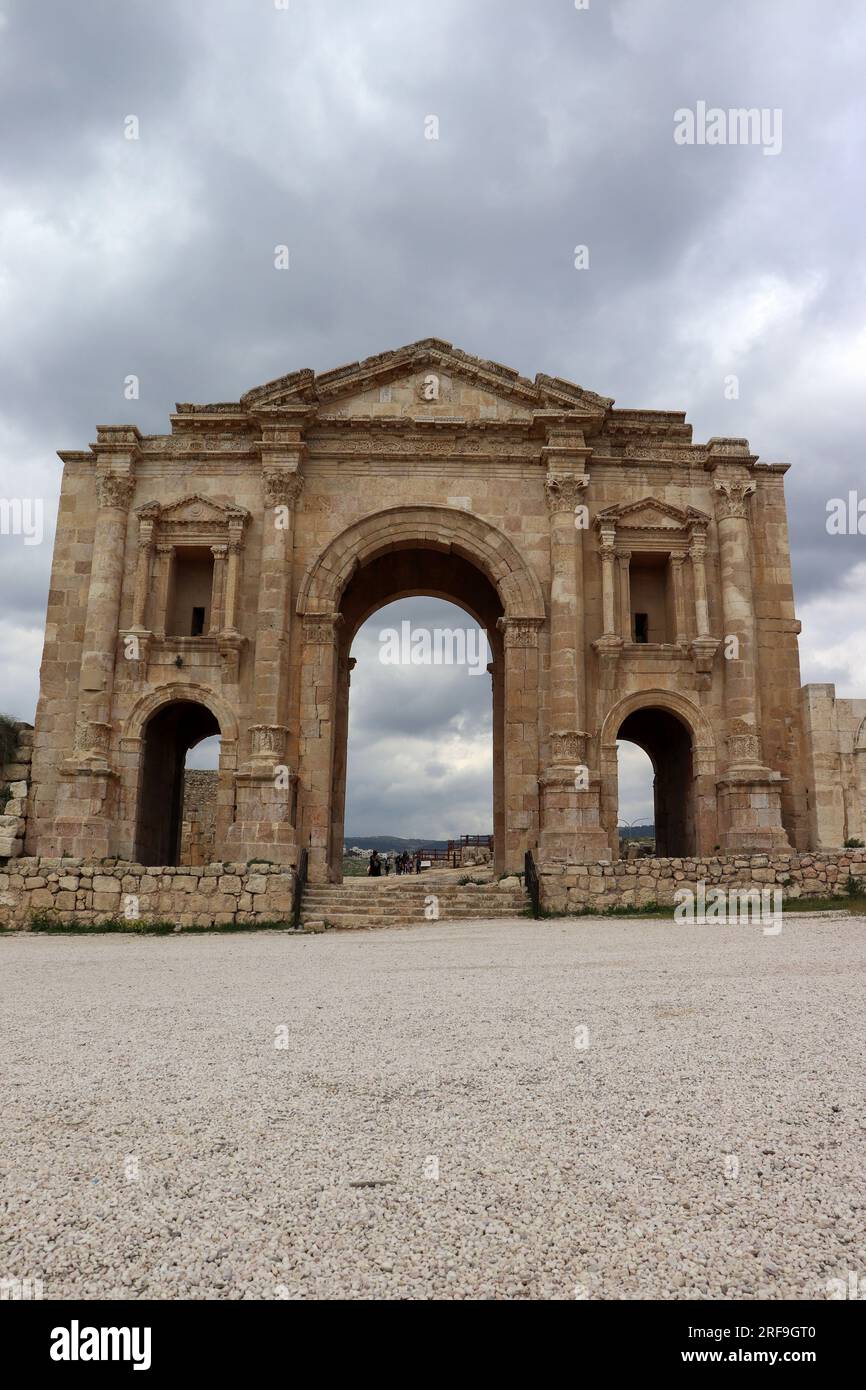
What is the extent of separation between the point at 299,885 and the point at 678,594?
10788 mm

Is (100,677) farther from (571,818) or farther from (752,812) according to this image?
(752,812)

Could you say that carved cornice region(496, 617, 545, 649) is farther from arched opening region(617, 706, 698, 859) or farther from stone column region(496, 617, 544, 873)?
arched opening region(617, 706, 698, 859)

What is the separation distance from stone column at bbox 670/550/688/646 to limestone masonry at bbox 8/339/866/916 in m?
0.07

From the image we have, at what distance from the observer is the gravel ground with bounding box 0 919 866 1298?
108 inches

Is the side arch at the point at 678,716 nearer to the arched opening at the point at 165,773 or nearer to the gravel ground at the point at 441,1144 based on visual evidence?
the arched opening at the point at 165,773

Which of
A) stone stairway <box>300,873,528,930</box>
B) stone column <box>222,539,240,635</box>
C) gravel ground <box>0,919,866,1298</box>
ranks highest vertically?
stone column <box>222,539,240,635</box>

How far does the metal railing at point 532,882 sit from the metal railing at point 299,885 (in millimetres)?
4572

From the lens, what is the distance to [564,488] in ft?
64.6

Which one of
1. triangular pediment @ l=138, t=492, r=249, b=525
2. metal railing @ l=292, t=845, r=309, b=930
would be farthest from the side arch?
triangular pediment @ l=138, t=492, r=249, b=525

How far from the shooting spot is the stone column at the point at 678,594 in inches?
784

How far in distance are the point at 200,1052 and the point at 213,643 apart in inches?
585

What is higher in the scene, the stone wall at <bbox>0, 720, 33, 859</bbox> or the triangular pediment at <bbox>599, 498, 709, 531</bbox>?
the triangular pediment at <bbox>599, 498, 709, 531</bbox>

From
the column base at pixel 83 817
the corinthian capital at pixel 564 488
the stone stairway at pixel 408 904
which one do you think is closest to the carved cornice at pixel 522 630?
the corinthian capital at pixel 564 488
